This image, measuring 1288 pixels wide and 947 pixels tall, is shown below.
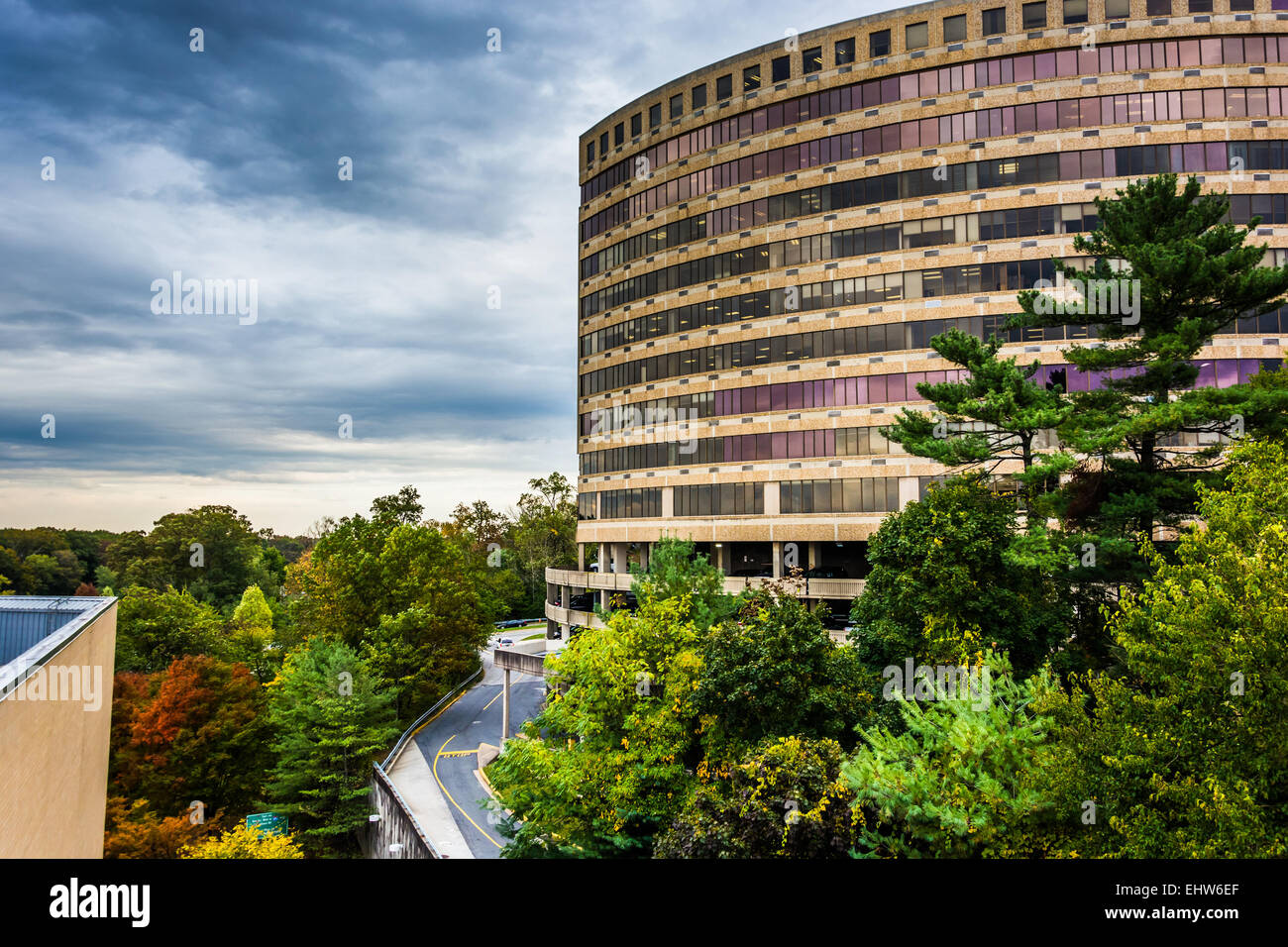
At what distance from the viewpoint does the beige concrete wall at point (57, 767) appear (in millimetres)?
11945

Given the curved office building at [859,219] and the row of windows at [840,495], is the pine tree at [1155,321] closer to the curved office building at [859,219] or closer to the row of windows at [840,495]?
the curved office building at [859,219]

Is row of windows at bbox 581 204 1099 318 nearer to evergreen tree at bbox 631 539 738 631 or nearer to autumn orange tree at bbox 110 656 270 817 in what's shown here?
evergreen tree at bbox 631 539 738 631

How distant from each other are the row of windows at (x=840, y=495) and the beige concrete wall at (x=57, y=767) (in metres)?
35.8

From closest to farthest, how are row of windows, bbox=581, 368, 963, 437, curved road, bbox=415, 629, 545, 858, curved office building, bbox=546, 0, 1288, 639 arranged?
1. curved road, bbox=415, 629, 545, 858
2. curved office building, bbox=546, 0, 1288, 639
3. row of windows, bbox=581, 368, 963, 437

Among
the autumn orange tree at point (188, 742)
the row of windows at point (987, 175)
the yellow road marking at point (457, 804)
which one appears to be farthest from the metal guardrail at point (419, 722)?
the row of windows at point (987, 175)

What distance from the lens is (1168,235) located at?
76.5ft

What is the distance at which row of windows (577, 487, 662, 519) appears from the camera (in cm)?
5231

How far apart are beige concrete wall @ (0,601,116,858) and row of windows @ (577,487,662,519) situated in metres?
34.4

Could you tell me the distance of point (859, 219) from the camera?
45.1m

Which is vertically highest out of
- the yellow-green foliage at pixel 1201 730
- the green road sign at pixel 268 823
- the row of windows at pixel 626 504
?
the row of windows at pixel 626 504

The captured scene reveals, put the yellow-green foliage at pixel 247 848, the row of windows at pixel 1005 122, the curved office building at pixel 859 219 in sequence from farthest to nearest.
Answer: the curved office building at pixel 859 219, the row of windows at pixel 1005 122, the yellow-green foliage at pixel 247 848

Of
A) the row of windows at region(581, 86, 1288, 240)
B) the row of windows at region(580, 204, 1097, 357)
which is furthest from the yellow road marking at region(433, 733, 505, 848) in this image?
the row of windows at region(581, 86, 1288, 240)

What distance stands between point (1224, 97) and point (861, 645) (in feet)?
135

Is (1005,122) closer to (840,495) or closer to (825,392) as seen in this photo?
(825,392)
